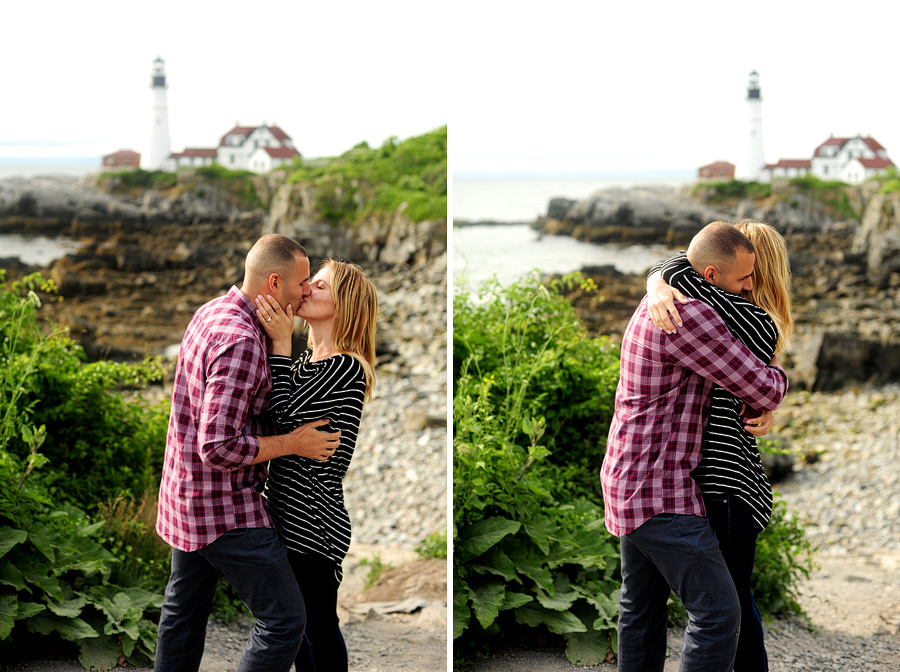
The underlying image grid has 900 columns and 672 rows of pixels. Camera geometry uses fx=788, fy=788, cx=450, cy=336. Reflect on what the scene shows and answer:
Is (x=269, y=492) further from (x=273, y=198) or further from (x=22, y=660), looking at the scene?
(x=273, y=198)

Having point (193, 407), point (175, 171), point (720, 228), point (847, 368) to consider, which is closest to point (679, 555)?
point (720, 228)

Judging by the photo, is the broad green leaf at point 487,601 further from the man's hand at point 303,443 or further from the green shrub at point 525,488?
the man's hand at point 303,443

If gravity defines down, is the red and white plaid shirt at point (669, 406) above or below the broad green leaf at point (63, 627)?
above

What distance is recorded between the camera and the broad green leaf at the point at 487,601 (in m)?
3.13

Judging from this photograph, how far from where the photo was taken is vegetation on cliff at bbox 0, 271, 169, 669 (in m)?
3.17

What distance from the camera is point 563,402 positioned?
13.0ft

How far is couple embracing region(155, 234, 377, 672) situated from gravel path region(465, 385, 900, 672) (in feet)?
4.54

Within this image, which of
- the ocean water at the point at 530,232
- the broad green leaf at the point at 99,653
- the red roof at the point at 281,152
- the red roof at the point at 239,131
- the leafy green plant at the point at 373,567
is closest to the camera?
the broad green leaf at the point at 99,653

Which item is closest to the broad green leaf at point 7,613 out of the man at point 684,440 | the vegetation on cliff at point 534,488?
the vegetation on cliff at point 534,488

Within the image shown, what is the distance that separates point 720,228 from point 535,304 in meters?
1.85

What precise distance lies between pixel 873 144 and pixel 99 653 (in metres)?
7.66

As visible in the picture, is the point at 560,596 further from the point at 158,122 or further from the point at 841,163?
the point at 158,122

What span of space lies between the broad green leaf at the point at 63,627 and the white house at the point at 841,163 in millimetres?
6753

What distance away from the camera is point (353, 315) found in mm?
2234
